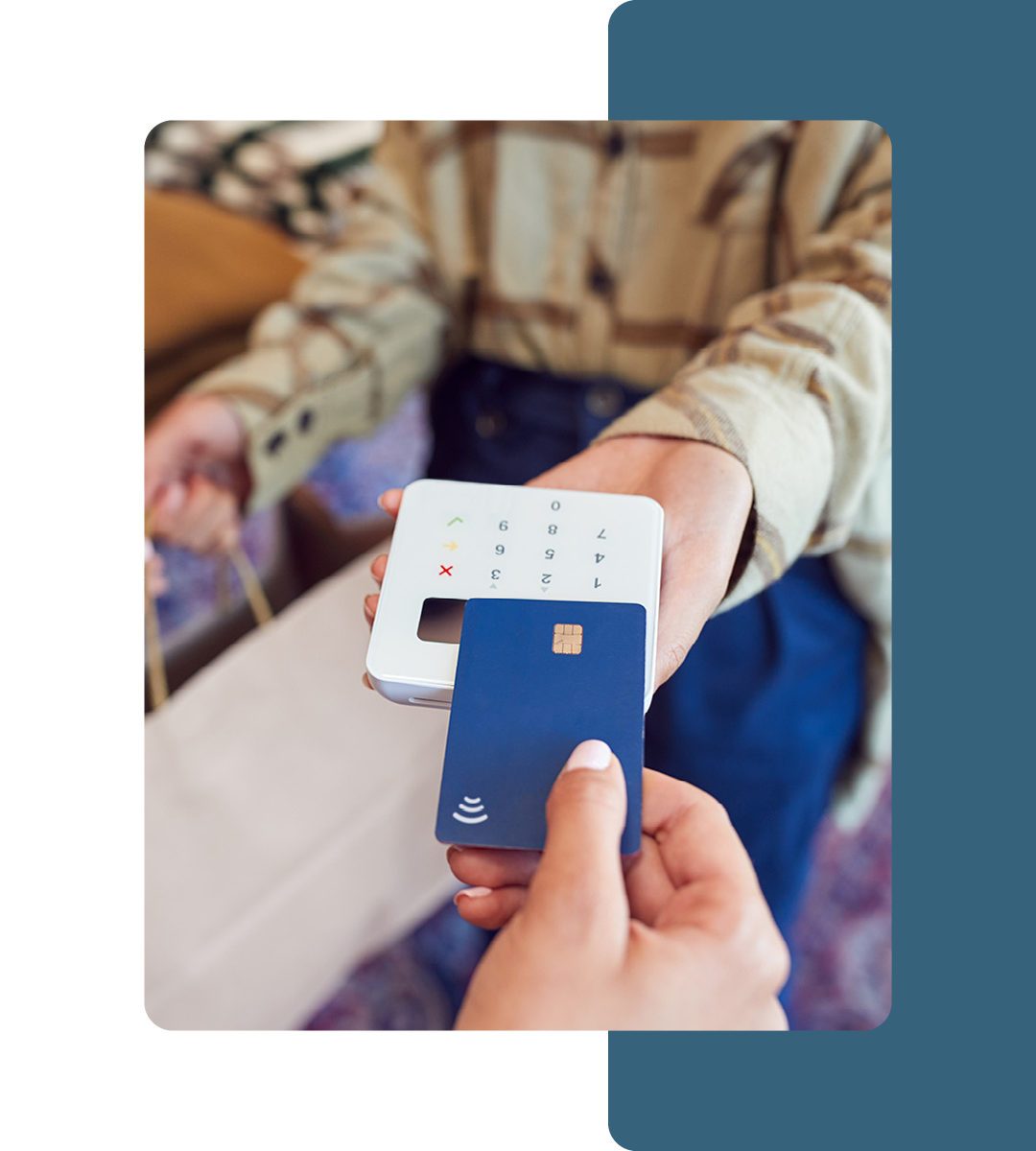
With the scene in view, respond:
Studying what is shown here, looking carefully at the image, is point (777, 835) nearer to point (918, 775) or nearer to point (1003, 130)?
point (918, 775)

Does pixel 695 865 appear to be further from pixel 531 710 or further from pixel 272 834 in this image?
pixel 272 834

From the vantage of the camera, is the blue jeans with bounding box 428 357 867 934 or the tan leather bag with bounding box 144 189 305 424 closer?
the blue jeans with bounding box 428 357 867 934

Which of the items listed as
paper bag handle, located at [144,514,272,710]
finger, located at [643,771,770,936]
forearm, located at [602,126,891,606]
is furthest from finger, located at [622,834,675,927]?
paper bag handle, located at [144,514,272,710]

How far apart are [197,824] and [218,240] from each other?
39 cm

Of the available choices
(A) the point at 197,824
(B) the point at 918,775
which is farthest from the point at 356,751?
(B) the point at 918,775

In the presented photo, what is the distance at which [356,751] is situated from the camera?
346mm

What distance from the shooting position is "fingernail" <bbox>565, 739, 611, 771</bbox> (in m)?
0.22

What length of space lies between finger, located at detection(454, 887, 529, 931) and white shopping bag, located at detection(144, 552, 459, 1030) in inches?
3.2

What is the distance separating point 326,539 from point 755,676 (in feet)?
0.76

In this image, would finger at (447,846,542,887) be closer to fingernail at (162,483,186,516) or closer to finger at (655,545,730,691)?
finger at (655,545,730,691)

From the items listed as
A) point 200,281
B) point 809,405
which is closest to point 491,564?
point 809,405

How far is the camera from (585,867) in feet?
0.68

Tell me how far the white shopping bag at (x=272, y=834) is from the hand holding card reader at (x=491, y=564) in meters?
0.07

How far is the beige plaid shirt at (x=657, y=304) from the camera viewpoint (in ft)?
1.02
